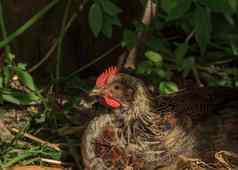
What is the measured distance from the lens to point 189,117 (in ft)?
12.0

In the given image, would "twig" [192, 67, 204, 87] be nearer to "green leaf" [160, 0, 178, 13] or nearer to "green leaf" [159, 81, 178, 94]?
"green leaf" [159, 81, 178, 94]

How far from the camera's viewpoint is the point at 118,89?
3684 millimetres

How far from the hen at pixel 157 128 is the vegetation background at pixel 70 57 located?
1.17ft

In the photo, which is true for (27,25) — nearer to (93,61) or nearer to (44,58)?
(44,58)

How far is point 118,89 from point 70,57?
1.07 m

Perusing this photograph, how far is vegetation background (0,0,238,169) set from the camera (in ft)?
13.8

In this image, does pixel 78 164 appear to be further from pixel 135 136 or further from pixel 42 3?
pixel 42 3

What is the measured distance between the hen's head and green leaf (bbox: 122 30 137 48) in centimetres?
60

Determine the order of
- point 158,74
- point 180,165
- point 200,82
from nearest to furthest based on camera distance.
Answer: point 180,165 < point 158,74 < point 200,82

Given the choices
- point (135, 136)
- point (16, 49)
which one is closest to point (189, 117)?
point (135, 136)

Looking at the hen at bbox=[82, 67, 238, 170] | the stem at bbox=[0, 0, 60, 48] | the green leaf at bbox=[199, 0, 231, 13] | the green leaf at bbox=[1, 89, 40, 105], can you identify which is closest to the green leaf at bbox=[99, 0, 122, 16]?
the hen at bbox=[82, 67, 238, 170]

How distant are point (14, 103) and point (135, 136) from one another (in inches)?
40.8

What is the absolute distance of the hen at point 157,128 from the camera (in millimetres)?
3551

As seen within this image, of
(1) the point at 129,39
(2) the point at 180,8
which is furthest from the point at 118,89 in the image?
(1) the point at 129,39
